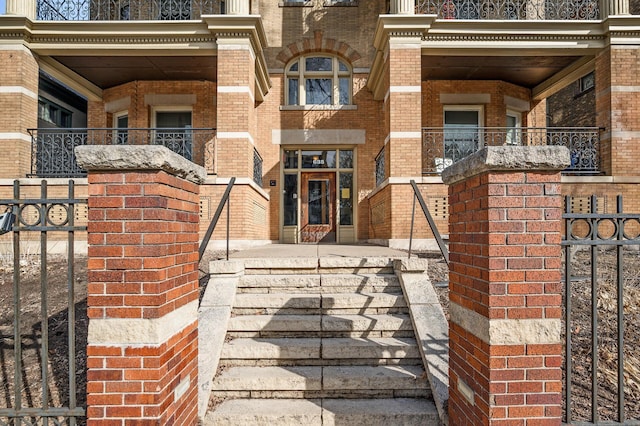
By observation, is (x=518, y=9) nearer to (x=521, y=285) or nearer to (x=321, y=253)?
(x=321, y=253)

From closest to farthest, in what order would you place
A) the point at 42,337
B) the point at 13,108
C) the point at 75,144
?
the point at 42,337 < the point at 13,108 < the point at 75,144

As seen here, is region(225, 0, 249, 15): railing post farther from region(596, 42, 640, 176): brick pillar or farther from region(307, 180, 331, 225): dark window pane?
region(596, 42, 640, 176): brick pillar

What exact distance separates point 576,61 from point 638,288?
6968 millimetres

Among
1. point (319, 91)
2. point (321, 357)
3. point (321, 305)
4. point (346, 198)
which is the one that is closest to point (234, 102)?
point (319, 91)

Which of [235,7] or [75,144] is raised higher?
[235,7]

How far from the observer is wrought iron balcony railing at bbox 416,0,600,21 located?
9.46m

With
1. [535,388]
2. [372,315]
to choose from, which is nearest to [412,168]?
[372,315]

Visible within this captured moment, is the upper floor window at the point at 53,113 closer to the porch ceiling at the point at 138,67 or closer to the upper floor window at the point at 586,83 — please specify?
the porch ceiling at the point at 138,67

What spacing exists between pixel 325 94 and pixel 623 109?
7442 mm

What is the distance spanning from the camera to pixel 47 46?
28.9ft

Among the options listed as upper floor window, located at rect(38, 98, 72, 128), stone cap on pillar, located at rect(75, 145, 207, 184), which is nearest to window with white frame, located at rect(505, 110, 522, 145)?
stone cap on pillar, located at rect(75, 145, 207, 184)

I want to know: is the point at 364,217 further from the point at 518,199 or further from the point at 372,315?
the point at 518,199

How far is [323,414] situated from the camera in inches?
115

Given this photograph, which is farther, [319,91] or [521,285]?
[319,91]
